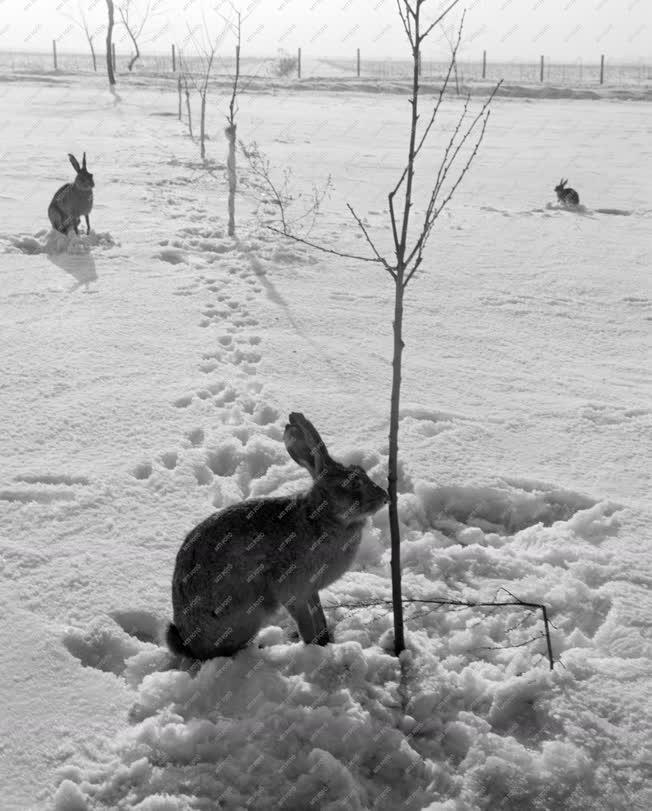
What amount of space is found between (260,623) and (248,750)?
1.56ft

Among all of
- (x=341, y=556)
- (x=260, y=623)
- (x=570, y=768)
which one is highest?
(x=341, y=556)

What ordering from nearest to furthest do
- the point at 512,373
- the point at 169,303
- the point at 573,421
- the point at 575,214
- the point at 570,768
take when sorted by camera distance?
A: 1. the point at 570,768
2. the point at 573,421
3. the point at 512,373
4. the point at 169,303
5. the point at 575,214

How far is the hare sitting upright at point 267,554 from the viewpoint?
107 inches

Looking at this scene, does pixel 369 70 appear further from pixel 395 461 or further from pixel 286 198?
pixel 395 461

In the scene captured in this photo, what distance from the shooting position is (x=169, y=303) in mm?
7039

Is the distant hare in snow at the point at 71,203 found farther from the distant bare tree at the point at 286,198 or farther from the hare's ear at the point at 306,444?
the hare's ear at the point at 306,444

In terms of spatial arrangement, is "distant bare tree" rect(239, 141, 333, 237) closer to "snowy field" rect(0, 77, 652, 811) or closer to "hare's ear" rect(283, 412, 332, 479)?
"snowy field" rect(0, 77, 652, 811)

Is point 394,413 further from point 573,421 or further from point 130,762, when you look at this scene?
point 573,421

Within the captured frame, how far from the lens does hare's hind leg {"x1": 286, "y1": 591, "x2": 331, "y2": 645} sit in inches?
114

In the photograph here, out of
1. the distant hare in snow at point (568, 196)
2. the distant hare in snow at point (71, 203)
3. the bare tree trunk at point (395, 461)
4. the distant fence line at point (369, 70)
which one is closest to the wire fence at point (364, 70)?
the distant fence line at point (369, 70)

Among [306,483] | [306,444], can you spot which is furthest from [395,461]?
[306,483]

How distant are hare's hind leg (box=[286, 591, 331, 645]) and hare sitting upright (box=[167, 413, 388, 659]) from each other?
35 millimetres

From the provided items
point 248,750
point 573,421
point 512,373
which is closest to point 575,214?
point 512,373

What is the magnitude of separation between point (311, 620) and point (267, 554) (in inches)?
14.2
